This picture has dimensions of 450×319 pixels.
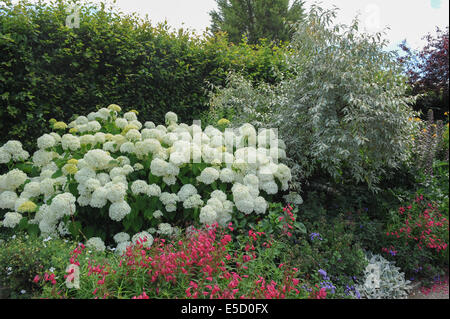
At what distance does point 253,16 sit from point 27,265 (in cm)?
1045

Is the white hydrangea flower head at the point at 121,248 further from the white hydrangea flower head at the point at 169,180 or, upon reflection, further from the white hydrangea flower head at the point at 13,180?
the white hydrangea flower head at the point at 13,180

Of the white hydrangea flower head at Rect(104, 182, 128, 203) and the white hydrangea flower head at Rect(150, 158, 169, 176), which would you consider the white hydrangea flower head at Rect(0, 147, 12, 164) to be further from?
the white hydrangea flower head at Rect(150, 158, 169, 176)

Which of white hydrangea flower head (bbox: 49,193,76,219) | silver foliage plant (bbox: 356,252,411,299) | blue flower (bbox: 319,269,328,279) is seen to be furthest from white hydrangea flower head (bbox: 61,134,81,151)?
silver foliage plant (bbox: 356,252,411,299)

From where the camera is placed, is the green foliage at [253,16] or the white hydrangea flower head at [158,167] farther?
the green foliage at [253,16]

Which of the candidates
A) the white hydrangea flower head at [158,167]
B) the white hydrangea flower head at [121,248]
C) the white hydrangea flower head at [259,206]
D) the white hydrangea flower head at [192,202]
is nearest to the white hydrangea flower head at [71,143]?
the white hydrangea flower head at [158,167]

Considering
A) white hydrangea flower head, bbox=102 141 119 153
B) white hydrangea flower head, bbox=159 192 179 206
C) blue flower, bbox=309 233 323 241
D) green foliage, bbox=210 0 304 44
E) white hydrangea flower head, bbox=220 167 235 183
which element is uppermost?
green foliage, bbox=210 0 304 44

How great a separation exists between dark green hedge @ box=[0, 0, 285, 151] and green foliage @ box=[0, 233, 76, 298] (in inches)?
108

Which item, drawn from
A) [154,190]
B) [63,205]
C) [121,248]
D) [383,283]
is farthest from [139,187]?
[383,283]

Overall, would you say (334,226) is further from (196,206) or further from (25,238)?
(25,238)

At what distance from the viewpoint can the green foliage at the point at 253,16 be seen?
410 inches

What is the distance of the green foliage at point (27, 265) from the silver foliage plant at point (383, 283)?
8.31 ft

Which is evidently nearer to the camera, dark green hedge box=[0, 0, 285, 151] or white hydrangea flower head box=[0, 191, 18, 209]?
white hydrangea flower head box=[0, 191, 18, 209]

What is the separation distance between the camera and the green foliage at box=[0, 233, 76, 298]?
259cm
